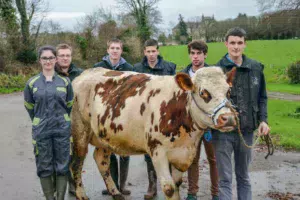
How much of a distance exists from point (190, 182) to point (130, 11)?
4432 centimetres

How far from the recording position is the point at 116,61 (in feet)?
22.0

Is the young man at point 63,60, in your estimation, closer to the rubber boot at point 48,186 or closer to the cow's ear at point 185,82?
the rubber boot at point 48,186

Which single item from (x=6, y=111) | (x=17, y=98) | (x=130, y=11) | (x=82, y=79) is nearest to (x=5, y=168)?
(x=82, y=79)

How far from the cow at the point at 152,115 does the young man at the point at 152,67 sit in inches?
23.6

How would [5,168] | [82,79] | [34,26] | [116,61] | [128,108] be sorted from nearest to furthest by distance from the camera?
[128,108], [82,79], [116,61], [5,168], [34,26]

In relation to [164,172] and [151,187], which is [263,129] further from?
[151,187]

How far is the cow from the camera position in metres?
4.22

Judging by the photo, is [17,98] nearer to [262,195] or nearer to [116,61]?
[116,61]

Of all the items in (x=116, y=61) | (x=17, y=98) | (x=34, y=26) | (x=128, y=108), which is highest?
(x=34, y=26)

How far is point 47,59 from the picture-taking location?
16.4ft

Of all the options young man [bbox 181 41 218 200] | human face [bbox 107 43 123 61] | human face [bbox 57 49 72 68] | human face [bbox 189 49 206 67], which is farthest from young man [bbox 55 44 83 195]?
human face [bbox 189 49 206 67]

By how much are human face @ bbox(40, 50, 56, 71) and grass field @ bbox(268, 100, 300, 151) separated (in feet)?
23.4

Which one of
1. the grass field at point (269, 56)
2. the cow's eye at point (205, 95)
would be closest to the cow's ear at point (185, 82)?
the cow's eye at point (205, 95)

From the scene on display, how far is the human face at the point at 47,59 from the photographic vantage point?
16.4 feet
